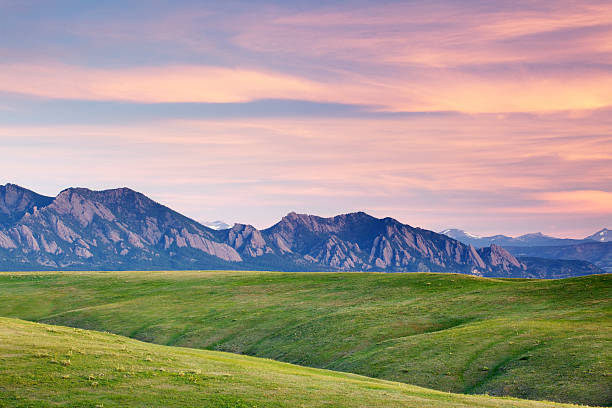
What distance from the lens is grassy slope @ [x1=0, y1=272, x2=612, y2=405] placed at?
60.9 metres

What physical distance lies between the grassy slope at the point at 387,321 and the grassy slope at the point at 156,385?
652 inches

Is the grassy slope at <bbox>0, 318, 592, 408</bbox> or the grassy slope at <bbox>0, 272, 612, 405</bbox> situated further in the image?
the grassy slope at <bbox>0, 272, 612, 405</bbox>

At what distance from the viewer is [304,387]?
43.0 meters

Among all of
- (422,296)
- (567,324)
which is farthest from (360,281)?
(567,324)

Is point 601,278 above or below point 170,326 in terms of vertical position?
above

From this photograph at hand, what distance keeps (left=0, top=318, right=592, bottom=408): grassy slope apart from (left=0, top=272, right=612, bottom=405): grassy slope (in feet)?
54.3

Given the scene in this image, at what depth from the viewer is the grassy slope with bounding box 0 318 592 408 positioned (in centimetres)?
3734

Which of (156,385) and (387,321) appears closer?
(156,385)

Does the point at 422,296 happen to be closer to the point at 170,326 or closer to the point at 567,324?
the point at 567,324

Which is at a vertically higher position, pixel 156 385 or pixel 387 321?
pixel 156 385

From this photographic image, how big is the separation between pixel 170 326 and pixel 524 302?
6038 centimetres

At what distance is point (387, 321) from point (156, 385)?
180 feet

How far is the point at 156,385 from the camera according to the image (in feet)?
133

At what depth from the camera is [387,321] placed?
90.1 m
